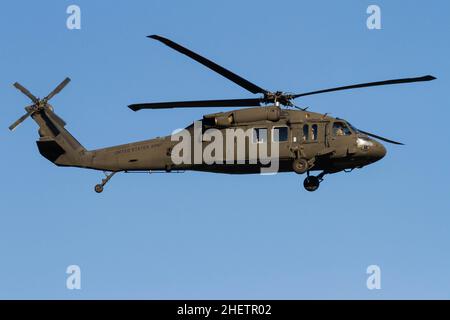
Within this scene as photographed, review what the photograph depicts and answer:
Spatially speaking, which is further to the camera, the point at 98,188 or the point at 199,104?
the point at 98,188

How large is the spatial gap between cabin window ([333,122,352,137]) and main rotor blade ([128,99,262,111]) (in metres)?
3.28

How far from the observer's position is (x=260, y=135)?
36.7 m

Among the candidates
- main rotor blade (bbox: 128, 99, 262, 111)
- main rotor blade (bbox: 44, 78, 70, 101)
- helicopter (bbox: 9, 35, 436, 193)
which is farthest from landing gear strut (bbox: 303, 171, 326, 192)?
main rotor blade (bbox: 44, 78, 70, 101)

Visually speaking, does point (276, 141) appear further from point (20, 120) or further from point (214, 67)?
point (20, 120)

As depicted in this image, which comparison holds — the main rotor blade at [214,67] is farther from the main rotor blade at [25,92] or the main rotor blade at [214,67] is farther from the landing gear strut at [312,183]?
the main rotor blade at [25,92]

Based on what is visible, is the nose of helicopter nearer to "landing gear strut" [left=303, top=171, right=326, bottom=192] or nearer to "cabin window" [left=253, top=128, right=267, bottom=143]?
"landing gear strut" [left=303, top=171, right=326, bottom=192]

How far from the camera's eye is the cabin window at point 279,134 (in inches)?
1441

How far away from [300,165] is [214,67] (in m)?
5.46

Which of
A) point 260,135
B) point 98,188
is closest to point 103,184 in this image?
point 98,188

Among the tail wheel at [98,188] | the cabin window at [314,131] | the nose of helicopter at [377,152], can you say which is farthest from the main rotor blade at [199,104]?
the nose of helicopter at [377,152]

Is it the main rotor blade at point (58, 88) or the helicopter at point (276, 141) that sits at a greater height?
the main rotor blade at point (58, 88)

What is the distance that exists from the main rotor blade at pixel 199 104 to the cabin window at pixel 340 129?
10.8 feet
